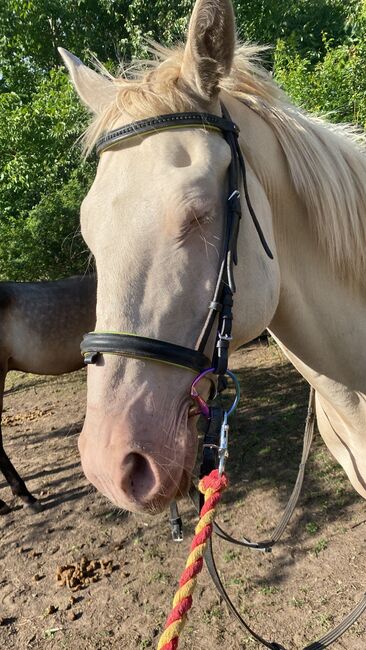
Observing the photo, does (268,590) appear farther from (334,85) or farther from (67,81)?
(67,81)

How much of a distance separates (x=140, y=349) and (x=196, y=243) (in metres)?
0.37

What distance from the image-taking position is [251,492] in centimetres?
415

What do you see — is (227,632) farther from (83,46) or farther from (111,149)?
(83,46)

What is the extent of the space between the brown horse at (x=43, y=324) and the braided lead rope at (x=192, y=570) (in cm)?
410

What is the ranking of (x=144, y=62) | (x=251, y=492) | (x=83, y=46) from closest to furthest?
(x=144, y=62)
(x=251, y=492)
(x=83, y=46)

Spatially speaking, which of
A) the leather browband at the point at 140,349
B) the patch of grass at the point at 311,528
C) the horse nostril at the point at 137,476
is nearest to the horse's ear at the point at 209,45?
the leather browband at the point at 140,349

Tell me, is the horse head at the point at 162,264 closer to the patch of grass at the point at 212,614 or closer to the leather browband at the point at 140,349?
the leather browband at the point at 140,349

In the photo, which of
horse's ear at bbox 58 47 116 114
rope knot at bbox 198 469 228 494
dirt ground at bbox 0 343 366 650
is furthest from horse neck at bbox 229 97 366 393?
dirt ground at bbox 0 343 366 650

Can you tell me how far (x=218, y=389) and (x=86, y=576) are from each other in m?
2.74

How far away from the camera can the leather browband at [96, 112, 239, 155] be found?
1.35 metres

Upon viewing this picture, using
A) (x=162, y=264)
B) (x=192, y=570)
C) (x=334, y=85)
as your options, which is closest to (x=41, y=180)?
(x=334, y=85)

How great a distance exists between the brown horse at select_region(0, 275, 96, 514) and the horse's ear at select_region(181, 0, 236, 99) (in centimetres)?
417

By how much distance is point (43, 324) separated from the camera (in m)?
5.20

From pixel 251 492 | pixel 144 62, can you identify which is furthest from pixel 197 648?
pixel 144 62
